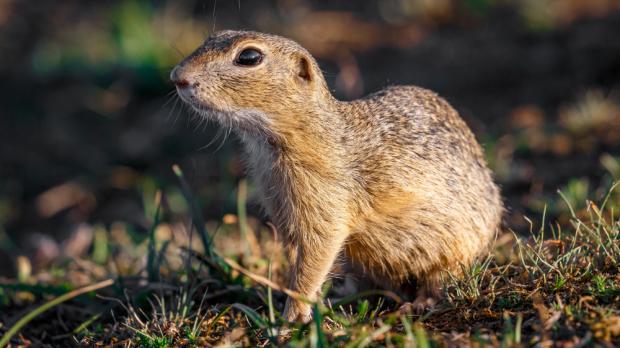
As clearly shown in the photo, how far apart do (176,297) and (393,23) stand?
21.6 feet

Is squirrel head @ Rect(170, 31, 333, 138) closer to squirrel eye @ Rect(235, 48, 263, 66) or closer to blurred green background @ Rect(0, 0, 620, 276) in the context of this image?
squirrel eye @ Rect(235, 48, 263, 66)

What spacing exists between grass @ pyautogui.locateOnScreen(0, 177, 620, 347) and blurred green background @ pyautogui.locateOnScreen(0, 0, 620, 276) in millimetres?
1741

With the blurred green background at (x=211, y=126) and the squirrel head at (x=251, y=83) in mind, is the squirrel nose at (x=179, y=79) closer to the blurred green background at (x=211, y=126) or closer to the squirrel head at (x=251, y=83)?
the squirrel head at (x=251, y=83)

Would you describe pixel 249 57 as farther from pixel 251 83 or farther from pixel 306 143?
pixel 306 143

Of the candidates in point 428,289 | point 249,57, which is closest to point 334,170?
point 249,57

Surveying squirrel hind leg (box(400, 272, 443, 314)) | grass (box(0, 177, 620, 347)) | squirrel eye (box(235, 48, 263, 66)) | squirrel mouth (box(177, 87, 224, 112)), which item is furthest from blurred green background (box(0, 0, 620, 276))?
squirrel mouth (box(177, 87, 224, 112))

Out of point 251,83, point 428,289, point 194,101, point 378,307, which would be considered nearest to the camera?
point 378,307

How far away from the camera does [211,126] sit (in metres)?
8.93

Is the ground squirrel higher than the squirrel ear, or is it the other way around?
the squirrel ear

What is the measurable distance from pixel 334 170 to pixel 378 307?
0.75 meters

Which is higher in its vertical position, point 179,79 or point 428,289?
point 179,79

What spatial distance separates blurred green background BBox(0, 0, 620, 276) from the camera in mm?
6691

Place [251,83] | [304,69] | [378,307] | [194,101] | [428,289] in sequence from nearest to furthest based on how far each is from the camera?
1. [378,307]
2. [194,101]
3. [251,83]
4. [304,69]
5. [428,289]

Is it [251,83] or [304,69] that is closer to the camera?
[251,83]
